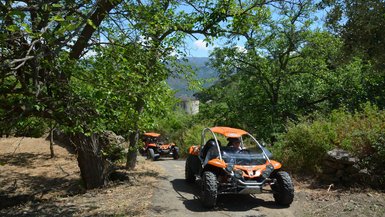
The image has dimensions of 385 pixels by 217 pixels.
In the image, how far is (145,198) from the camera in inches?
348

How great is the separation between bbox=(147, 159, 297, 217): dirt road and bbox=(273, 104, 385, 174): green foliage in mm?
1786

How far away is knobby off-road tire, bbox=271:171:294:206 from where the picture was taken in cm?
762

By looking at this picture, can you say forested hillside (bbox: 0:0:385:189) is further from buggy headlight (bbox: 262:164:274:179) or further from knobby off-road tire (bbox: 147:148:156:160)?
knobby off-road tire (bbox: 147:148:156:160)

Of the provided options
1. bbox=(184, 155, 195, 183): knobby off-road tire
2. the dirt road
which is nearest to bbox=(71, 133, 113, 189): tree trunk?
the dirt road

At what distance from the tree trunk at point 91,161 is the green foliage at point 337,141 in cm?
496

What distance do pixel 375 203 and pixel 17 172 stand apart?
1171cm

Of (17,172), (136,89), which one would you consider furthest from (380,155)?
(17,172)

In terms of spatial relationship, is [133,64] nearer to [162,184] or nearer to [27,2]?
[27,2]

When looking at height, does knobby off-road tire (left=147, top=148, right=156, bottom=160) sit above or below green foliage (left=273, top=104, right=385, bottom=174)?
below

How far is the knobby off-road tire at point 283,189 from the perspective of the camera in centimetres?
762

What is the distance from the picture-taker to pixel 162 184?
10.5 meters

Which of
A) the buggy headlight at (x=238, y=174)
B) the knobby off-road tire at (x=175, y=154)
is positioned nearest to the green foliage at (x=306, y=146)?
the buggy headlight at (x=238, y=174)

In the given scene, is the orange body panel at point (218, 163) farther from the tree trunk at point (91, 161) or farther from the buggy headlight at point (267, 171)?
the tree trunk at point (91, 161)

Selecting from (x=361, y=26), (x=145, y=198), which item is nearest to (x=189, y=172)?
(x=145, y=198)
